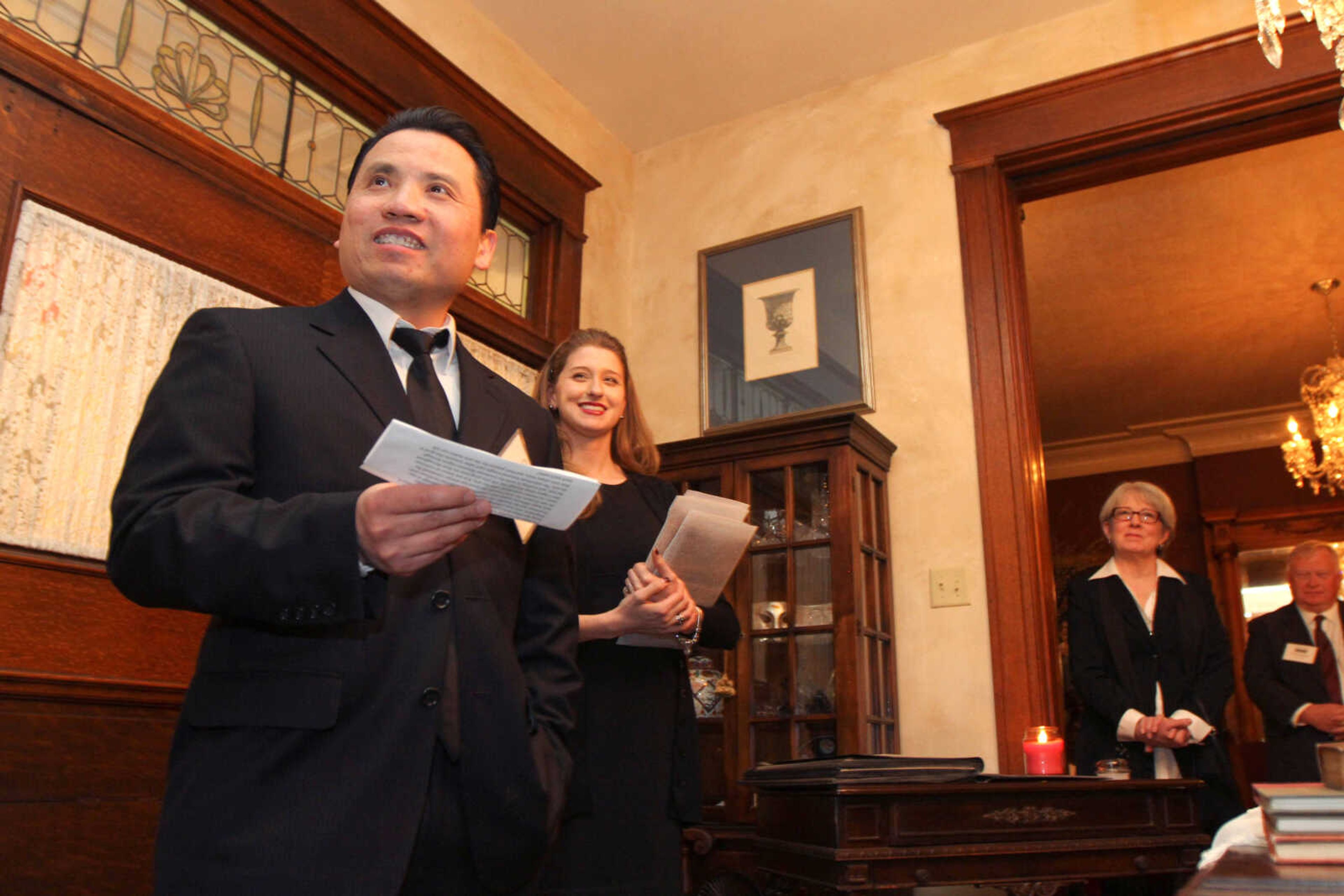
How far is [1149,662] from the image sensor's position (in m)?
3.14

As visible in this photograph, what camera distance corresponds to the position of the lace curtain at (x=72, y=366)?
7.21 feet

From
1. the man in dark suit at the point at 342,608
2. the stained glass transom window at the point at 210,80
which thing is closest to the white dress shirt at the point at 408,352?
the man in dark suit at the point at 342,608

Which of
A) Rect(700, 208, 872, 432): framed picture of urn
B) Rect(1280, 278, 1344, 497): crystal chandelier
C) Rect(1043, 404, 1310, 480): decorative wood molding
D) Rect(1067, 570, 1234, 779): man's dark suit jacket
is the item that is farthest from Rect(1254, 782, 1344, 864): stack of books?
Rect(1043, 404, 1310, 480): decorative wood molding

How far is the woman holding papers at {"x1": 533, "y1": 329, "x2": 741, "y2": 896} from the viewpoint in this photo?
1790mm

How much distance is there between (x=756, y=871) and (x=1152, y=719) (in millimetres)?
1207

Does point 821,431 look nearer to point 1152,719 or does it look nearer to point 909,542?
point 909,542

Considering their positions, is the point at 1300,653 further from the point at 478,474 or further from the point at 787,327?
the point at 478,474

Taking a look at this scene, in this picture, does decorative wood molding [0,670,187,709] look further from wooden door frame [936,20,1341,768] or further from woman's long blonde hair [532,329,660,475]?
wooden door frame [936,20,1341,768]

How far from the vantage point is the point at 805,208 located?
4.11 meters

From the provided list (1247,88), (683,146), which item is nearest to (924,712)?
(1247,88)

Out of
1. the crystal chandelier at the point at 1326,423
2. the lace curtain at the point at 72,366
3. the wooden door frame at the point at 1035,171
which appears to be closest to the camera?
the lace curtain at the point at 72,366

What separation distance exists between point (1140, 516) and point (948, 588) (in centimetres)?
66

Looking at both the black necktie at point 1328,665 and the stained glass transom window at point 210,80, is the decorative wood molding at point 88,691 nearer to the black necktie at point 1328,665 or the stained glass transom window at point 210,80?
the stained glass transom window at point 210,80

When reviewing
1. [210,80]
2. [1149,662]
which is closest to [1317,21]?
[1149,662]
